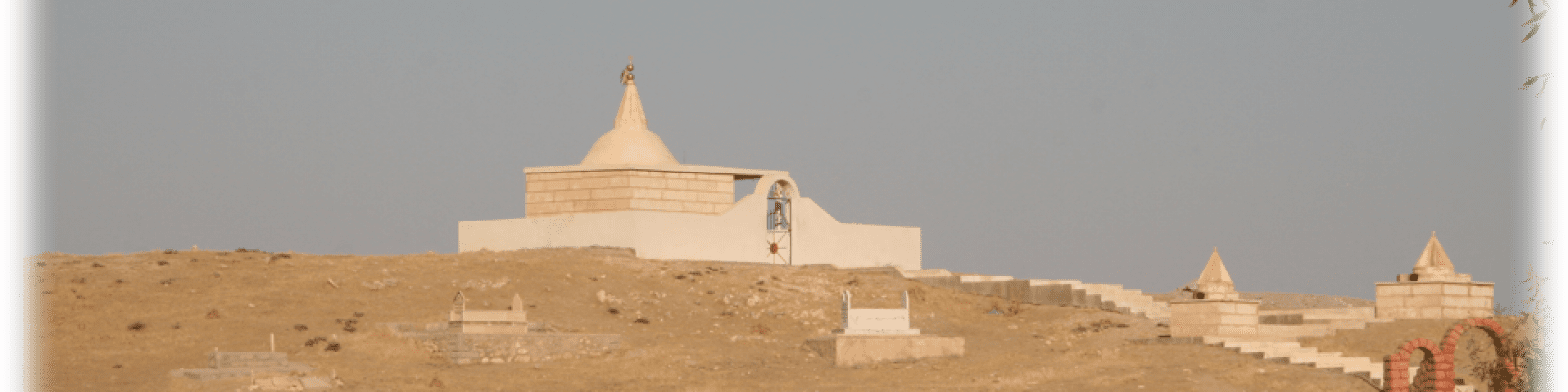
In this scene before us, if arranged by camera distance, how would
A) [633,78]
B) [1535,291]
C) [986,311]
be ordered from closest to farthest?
[1535,291]
[986,311]
[633,78]

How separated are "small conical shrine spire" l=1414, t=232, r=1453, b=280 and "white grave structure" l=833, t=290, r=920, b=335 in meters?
9.26

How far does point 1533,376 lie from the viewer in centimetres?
1336

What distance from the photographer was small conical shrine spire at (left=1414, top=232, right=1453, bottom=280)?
96.8 ft

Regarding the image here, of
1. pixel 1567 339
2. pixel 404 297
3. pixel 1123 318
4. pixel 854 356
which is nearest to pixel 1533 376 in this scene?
pixel 1567 339

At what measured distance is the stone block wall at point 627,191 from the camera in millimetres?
44500

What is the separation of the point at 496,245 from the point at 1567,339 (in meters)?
36.1

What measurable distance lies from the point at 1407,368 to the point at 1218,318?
18.5 feet

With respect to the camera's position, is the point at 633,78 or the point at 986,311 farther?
the point at 633,78

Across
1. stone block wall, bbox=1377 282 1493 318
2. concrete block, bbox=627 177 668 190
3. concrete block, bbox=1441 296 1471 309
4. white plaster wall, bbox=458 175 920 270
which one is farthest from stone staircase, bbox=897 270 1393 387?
concrete block, bbox=627 177 668 190

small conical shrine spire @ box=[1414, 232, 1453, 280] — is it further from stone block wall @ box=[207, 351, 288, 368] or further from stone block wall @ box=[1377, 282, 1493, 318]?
stone block wall @ box=[207, 351, 288, 368]

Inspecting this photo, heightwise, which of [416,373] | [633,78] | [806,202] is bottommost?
[416,373]

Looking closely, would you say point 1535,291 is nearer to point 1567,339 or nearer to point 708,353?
point 1567,339

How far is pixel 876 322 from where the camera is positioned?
29234mm

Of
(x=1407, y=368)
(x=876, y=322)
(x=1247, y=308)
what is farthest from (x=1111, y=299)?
(x=1407, y=368)
